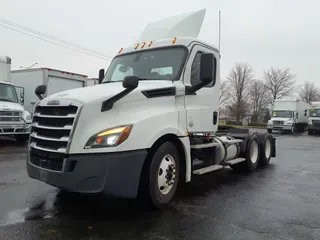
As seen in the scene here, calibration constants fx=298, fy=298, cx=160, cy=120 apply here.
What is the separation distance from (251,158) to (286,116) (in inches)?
938

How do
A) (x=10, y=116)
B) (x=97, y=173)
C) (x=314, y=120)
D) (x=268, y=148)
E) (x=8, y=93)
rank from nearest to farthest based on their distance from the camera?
(x=97, y=173) → (x=268, y=148) → (x=10, y=116) → (x=8, y=93) → (x=314, y=120)

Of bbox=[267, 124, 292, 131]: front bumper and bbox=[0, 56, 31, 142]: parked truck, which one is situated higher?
bbox=[0, 56, 31, 142]: parked truck

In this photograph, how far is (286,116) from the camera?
29.8 metres

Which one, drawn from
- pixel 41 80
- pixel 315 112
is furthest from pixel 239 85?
pixel 41 80

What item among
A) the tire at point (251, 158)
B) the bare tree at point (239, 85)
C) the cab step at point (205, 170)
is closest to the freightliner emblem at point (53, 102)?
the cab step at point (205, 170)

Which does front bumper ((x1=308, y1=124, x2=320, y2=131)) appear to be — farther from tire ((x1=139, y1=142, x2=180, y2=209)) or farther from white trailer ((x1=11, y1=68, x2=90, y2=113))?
tire ((x1=139, y1=142, x2=180, y2=209))

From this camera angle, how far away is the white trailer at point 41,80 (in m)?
14.3

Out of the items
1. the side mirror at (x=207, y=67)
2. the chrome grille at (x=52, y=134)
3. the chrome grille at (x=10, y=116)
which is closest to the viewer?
the chrome grille at (x=52, y=134)

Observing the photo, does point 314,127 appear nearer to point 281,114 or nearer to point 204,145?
point 281,114

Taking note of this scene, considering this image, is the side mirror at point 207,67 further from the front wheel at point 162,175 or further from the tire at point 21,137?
the tire at point 21,137

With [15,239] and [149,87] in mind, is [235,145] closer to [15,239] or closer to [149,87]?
[149,87]

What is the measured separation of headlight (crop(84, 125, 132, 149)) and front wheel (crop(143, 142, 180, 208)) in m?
0.70

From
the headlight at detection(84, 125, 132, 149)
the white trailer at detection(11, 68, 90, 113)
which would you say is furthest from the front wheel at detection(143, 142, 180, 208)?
the white trailer at detection(11, 68, 90, 113)

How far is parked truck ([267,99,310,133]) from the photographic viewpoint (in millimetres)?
28938
